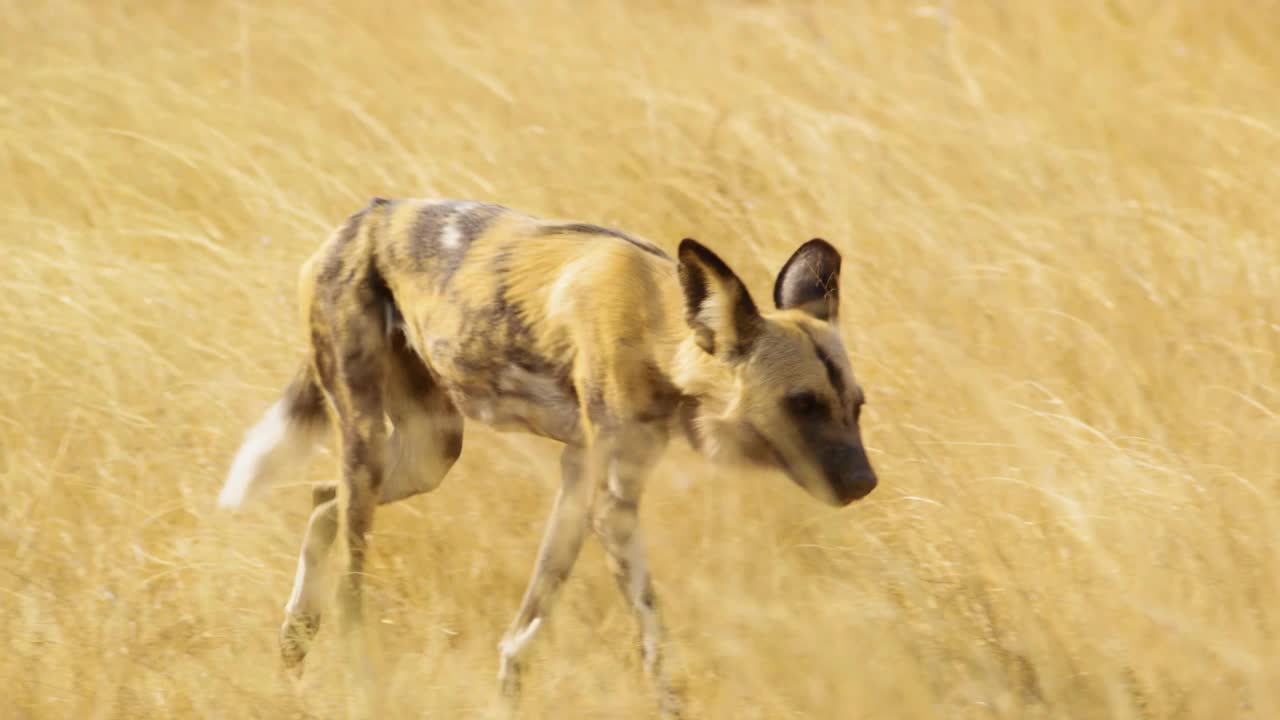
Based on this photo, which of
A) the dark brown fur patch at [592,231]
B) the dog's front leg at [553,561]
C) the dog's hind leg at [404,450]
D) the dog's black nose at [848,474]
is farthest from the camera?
the dog's hind leg at [404,450]

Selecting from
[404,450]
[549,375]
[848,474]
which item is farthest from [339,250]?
[848,474]

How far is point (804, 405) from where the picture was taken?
3131mm

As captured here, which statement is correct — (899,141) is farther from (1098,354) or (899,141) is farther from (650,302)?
(650,302)

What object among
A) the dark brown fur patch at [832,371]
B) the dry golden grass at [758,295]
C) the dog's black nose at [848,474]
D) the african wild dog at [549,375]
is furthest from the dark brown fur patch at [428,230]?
the dog's black nose at [848,474]

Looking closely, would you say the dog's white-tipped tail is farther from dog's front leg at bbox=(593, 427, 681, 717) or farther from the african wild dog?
dog's front leg at bbox=(593, 427, 681, 717)

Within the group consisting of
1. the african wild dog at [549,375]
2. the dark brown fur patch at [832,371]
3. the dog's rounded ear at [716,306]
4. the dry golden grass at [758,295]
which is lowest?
the dry golden grass at [758,295]

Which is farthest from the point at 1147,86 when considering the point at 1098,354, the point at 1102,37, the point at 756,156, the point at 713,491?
the point at 713,491

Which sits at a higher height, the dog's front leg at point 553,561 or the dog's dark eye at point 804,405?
the dog's dark eye at point 804,405

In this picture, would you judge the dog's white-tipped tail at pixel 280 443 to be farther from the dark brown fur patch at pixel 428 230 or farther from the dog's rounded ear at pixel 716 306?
the dog's rounded ear at pixel 716 306

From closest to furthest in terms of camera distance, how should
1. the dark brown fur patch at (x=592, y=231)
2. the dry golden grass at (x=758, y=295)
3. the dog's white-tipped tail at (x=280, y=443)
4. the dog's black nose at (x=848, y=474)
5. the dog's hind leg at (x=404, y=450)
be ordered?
the dog's black nose at (x=848, y=474), the dry golden grass at (x=758, y=295), the dark brown fur patch at (x=592, y=231), the dog's hind leg at (x=404, y=450), the dog's white-tipped tail at (x=280, y=443)

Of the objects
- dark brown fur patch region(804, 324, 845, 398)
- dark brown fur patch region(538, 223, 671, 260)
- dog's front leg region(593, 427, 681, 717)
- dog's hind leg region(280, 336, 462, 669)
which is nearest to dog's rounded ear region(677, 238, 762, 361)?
dark brown fur patch region(804, 324, 845, 398)

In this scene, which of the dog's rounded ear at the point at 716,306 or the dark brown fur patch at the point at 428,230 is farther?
the dark brown fur patch at the point at 428,230

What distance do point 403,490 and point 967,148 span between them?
2.77 meters

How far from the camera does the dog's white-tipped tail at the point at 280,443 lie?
3822 mm
